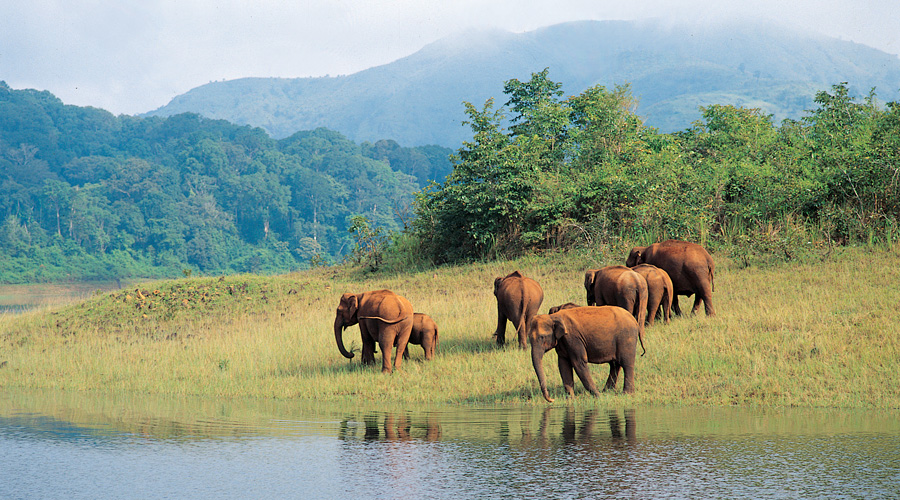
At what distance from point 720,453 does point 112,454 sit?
589 centimetres

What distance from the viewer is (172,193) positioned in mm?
91000

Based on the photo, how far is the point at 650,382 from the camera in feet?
38.9

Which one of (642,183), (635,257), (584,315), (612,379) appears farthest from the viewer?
(642,183)

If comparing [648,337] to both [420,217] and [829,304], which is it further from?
[420,217]

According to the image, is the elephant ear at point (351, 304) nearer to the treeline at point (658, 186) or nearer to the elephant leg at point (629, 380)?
the elephant leg at point (629, 380)

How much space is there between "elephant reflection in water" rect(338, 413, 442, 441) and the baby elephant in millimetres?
3527

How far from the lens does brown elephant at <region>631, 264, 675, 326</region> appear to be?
14430 millimetres

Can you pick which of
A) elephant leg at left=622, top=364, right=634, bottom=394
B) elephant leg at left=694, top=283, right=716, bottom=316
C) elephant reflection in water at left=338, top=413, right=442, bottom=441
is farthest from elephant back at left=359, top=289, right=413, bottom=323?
elephant leg at left=694, top=283, right=716, bottom=316

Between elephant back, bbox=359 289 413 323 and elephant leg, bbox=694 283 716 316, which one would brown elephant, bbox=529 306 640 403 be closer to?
elephant back, bbox=359 289 413 323

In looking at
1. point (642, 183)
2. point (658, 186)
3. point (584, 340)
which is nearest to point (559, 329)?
point (584, 340)

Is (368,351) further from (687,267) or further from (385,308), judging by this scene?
(687,267)

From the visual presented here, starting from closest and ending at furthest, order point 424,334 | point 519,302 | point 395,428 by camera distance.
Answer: point 395,428 < point 424,334 < point 519,302

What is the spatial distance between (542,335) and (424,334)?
3.92 metres

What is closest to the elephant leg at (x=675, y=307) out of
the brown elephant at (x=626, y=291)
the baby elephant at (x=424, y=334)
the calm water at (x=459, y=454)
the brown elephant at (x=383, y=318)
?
the brown elephant at (x=626, y=291)
